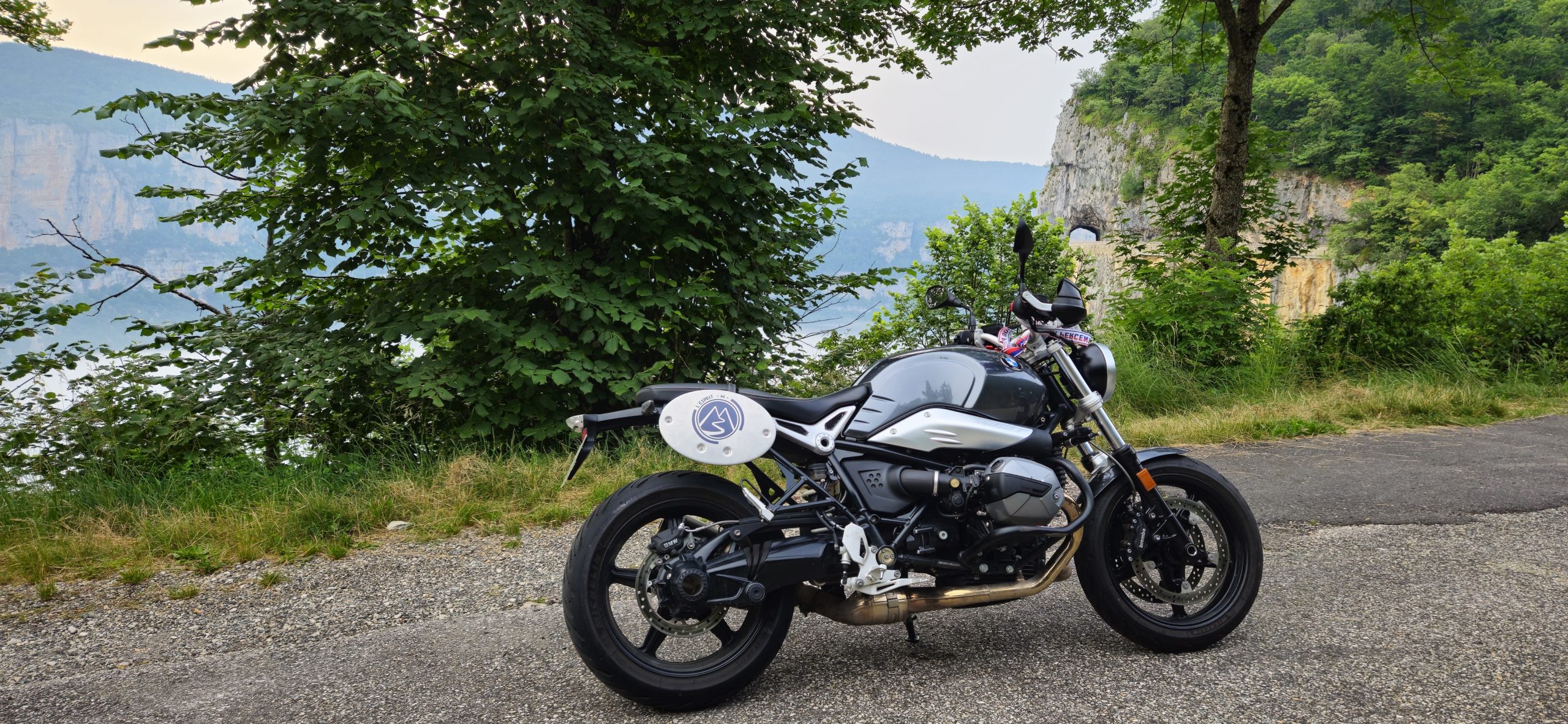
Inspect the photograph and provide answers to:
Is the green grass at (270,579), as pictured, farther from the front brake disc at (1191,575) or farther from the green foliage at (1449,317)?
the green foliage at (1449,317)

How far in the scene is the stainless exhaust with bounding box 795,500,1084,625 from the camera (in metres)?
2.71

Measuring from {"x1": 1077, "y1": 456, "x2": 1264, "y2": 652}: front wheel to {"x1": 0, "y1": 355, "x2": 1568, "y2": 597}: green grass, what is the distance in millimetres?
2585

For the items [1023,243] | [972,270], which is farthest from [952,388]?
[972,270]

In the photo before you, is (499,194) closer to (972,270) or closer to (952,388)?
(952,388)

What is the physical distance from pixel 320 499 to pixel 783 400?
3.18 metres

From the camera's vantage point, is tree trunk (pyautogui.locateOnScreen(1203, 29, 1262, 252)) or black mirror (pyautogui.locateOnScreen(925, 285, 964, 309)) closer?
black mirror (pyautogui.locateOnScreen(925, 285, 964, 309))

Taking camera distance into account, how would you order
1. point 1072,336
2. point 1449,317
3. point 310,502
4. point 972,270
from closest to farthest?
point 1072,336, point 310,502, point 1449,317, point 972,270

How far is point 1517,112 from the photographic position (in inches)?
2334

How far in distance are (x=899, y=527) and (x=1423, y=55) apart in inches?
521

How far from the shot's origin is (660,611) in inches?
102

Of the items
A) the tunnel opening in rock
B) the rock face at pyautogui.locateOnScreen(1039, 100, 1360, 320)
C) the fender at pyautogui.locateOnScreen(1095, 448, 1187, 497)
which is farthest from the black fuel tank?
the tunnel opening in rock

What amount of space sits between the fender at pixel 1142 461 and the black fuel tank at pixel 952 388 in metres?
0.36

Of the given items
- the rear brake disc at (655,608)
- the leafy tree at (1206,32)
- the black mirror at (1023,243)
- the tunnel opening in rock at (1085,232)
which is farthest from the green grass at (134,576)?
the tunnel opening in rock at (1085,232)

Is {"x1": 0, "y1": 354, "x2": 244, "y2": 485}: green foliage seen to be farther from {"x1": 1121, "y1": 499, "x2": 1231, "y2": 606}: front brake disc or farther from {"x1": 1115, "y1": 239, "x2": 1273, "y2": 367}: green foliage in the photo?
{"x1": 1115, "y1": 239, "x2": 1273, "y2": 367}: green foliage
